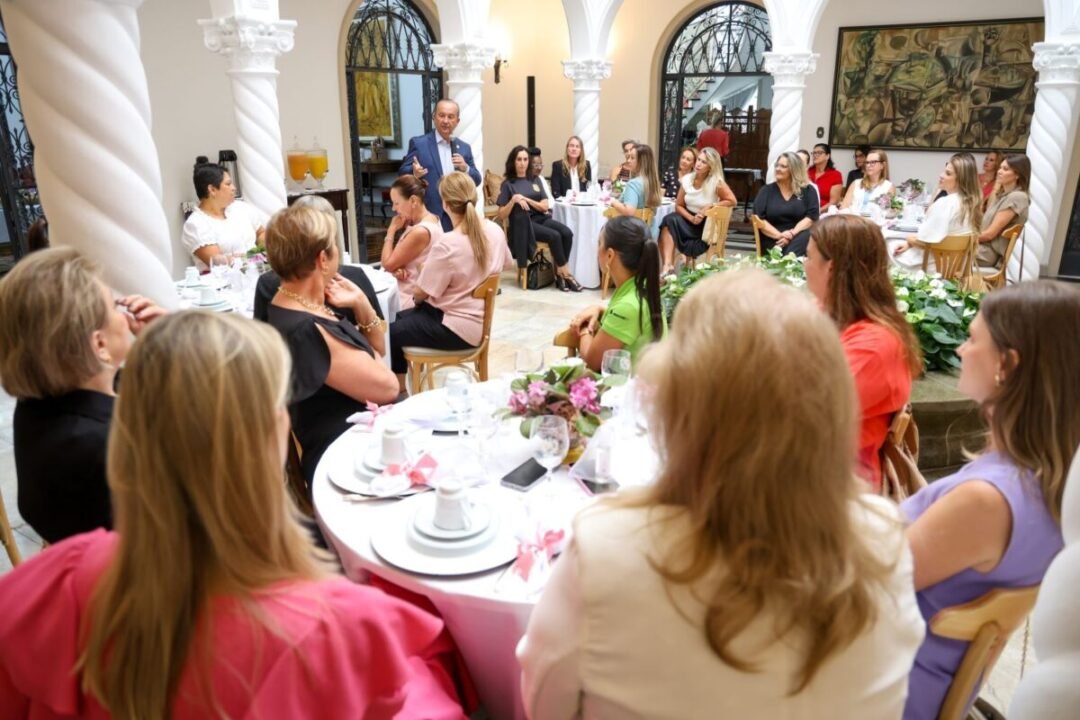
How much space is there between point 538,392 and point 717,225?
5634mm

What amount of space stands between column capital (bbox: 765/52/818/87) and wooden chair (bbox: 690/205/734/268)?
205 cm

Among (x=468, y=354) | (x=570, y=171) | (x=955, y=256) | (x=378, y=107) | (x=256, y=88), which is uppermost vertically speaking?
(x=378, y=107)

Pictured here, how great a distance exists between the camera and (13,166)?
21.0ft

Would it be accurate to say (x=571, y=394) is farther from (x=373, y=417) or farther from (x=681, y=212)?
(x=681, y=212)

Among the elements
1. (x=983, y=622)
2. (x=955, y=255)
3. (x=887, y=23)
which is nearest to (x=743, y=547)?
(x=983, y=622)

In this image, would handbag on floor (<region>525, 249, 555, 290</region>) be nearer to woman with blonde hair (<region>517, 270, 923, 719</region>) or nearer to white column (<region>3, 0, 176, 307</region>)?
white column (<region>3, 0, 176, 307</region>)

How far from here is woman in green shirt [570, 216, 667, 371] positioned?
277 cm

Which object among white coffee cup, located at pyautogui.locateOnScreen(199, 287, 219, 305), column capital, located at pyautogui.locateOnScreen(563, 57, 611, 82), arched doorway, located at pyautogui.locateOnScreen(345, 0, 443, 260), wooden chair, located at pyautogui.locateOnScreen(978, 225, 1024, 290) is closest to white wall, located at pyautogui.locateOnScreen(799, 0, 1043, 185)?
column capital, located at pyautogui.locateOnScreen(563, 57, 611, 82)

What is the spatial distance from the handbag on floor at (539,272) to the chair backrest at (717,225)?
1676 millimetres

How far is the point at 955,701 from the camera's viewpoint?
4.76 ft

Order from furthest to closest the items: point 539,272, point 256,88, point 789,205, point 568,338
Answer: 1. point 539,272
2. point 789,205
3. point 256,88
4. point 568,338

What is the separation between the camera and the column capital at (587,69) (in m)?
9.36

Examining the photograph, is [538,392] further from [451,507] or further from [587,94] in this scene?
[587,94]

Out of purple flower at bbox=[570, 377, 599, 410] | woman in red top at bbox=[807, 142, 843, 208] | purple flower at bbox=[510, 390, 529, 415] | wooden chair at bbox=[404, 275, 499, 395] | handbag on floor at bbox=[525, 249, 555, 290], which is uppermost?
woman in red top at bbox=[807, 142, 843, 208]
